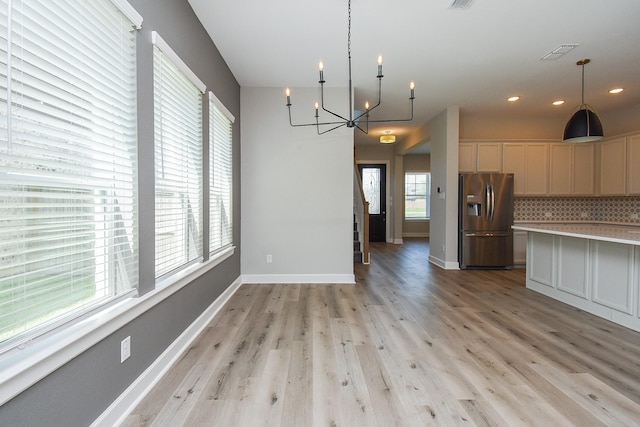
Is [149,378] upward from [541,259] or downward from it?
downward

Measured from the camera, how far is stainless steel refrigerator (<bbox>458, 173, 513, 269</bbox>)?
16.5 ft

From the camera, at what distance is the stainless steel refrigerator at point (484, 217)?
502cm

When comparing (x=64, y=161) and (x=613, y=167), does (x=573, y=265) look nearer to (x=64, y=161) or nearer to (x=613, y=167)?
(x=613, y=167)

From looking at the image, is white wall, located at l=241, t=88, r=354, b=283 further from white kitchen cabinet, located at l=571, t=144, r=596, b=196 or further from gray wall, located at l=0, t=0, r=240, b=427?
white kitchen cabinet, located at l=571, t=144, r=596, b=196

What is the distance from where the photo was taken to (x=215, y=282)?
10.3 ft

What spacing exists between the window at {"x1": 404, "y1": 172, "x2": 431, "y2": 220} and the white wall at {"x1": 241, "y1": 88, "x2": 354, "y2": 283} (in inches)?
234

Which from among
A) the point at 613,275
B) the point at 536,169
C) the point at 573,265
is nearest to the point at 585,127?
the point at 573,265

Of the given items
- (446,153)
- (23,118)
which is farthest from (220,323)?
(446,153)

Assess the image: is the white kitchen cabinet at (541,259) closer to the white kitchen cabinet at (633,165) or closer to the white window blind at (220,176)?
the white kitchen cabinet at (633,165)

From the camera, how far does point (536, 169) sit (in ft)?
17.8

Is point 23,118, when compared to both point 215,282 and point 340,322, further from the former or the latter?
point 340,322

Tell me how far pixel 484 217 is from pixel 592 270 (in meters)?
2.11

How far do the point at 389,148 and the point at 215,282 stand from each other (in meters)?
6.79

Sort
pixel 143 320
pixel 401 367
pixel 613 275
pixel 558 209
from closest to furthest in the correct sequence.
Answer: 1. pixel 143 320
2. pixel 401 367
3. pixel 613 275
4. pixel 558 209
